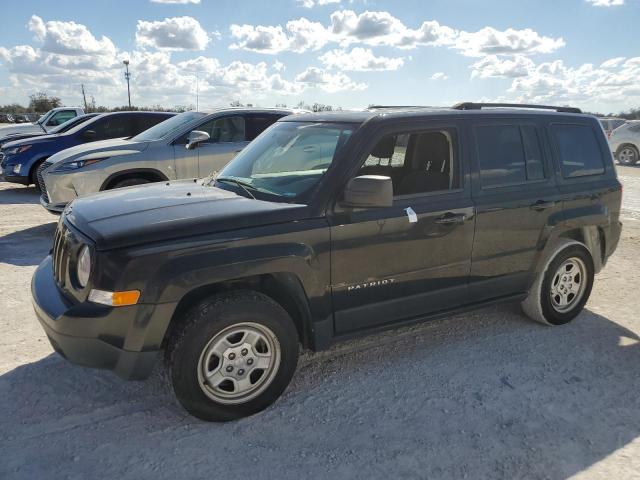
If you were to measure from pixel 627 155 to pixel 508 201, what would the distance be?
59.5 ft

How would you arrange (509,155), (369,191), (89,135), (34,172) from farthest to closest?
(34,172), (89,135), (509,155), (369,191)

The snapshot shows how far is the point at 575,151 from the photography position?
4660 millimetres

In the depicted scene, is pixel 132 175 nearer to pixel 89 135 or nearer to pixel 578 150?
pixel 89 135

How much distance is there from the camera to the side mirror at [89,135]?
10594 mm

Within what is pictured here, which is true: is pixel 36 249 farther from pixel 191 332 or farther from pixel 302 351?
pixel 191 332

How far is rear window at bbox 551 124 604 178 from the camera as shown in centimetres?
456

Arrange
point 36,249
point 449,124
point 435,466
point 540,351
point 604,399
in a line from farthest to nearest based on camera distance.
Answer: point 36,249
point 540,351
point 449,124
point 604,399
point 435,466

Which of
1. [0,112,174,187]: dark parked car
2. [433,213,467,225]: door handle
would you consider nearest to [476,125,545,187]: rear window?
[433,213,467,225]: door handle

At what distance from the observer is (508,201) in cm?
414

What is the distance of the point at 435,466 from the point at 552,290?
7.82ft

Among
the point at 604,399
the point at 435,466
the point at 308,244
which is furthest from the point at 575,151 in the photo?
the point at 435,466

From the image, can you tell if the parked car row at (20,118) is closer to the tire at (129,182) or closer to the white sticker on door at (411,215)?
the tire at (129,182)

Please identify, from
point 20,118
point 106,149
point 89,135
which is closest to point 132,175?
point 106,149

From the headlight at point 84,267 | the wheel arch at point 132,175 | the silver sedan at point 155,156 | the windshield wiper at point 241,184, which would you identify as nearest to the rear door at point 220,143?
the silver sedan at point 155,156
